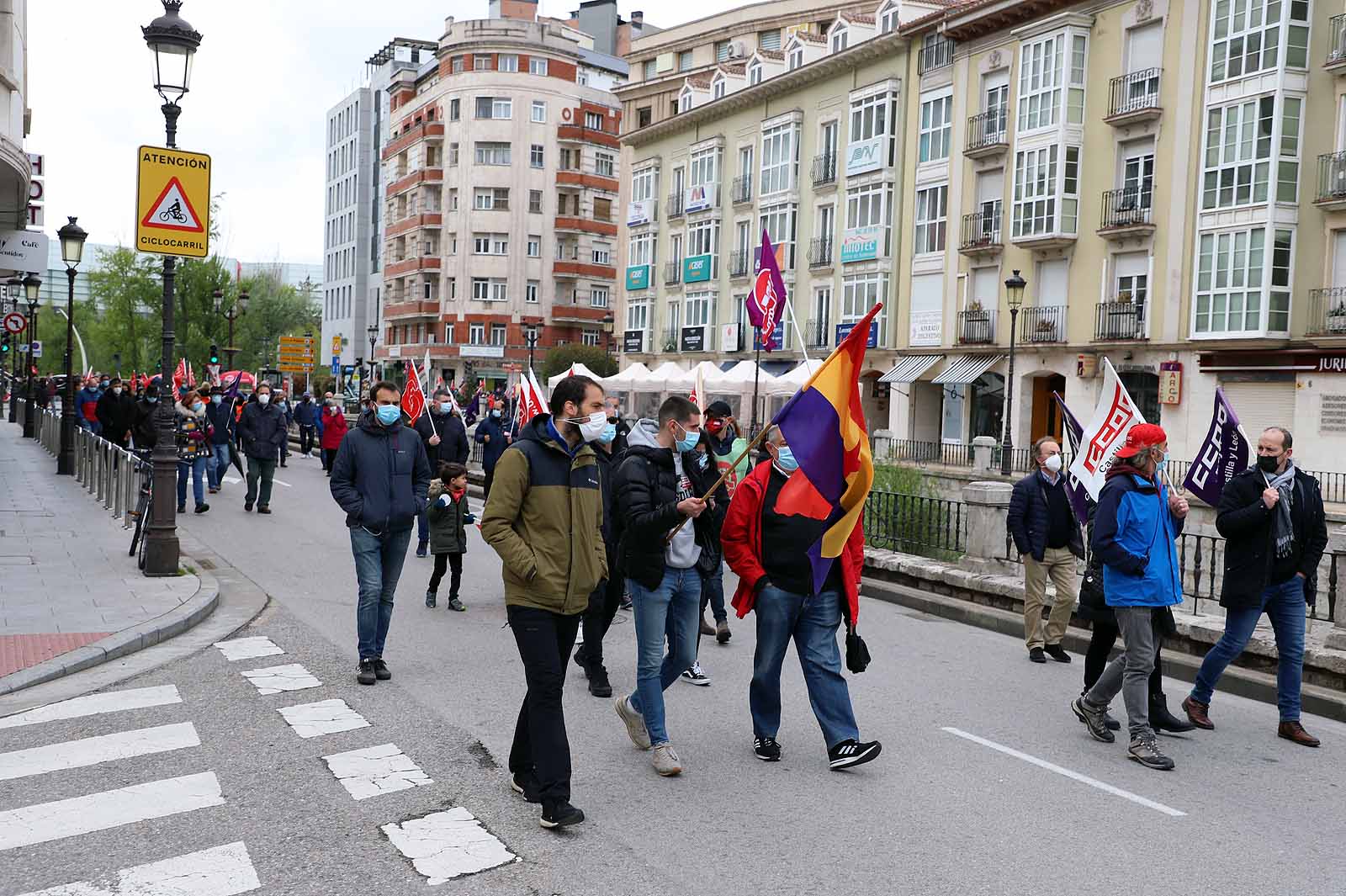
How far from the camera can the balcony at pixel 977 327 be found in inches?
1539

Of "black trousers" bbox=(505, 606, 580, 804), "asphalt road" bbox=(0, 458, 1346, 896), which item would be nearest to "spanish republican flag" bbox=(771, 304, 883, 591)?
"asphalt road" bbox=(0, 458, 1346, 896)

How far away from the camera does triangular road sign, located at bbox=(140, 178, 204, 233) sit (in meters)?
12.1

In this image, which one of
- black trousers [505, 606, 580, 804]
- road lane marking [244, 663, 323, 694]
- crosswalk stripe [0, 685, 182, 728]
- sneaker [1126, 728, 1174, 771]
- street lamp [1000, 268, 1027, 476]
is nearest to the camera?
black trousers [505, 606, 580, 804]

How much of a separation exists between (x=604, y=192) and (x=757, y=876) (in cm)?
7560

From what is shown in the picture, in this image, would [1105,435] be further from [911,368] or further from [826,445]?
[911,368]

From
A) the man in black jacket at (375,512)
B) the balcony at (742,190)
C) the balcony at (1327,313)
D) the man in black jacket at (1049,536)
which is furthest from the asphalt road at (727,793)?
the balcony at (742,190)

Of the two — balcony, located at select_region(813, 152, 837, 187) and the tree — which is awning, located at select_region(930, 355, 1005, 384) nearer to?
balcony, located at select_region(813, 152, 837, 187)

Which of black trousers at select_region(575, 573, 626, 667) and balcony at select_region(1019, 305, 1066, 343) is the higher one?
balcony at select_region(1019, 305, 1066, 343)

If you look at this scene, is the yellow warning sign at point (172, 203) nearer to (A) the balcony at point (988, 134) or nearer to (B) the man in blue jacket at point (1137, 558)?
(B) the man in blue jacket at point (1137, 558)

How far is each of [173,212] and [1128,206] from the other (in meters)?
29.1

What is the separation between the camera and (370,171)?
308 feet

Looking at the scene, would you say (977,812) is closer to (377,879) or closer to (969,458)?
(377,879)

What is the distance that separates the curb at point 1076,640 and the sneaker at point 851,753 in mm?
3855

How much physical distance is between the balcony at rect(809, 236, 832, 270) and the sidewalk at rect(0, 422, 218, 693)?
3328 centimetres
